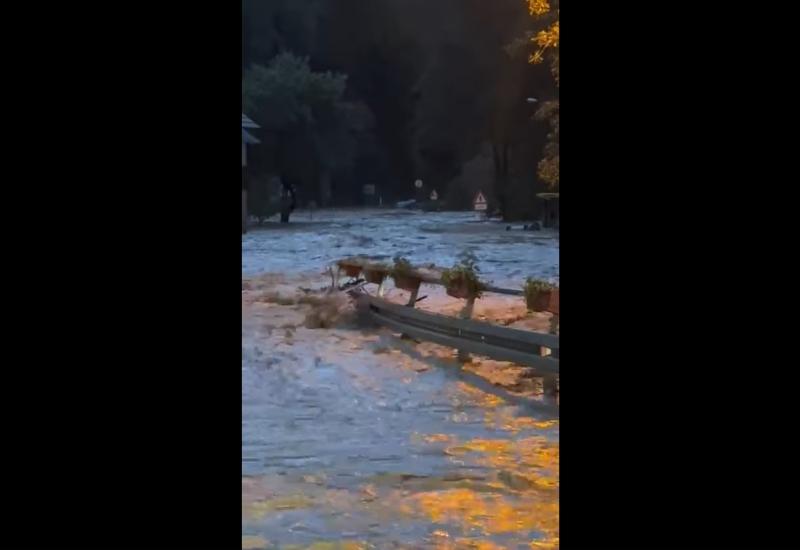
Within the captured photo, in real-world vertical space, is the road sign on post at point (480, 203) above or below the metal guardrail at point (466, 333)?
above

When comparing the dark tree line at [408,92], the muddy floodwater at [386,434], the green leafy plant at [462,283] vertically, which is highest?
the dark tree line at [408,92]

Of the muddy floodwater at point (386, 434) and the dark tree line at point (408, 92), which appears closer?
the muddy floodwater at point (386, 434)

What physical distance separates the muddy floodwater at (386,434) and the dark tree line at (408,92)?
117 cm

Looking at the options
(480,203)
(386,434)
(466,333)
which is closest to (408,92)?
(480,203)

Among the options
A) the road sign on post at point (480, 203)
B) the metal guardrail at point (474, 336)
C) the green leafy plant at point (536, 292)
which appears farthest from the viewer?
the road sign on post at point (480, 203)

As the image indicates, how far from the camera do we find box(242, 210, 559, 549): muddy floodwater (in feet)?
9.62

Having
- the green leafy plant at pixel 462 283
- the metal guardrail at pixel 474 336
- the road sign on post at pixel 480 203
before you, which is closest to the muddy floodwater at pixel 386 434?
the metal guardrail at pixel 474 336

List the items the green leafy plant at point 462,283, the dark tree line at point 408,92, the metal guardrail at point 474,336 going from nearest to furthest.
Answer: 1. the metal guardrail at point 474,336
2. the green leafy plant at point 462,283
3. the dark tree line at point 408,92

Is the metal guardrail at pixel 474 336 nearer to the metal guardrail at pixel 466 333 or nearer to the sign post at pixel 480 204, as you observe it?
the metal guardrail at pixel 466 333

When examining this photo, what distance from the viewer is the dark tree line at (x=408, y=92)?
910 centimetres

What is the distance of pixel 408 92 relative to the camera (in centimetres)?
930

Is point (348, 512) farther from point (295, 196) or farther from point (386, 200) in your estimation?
point (295, 196)
